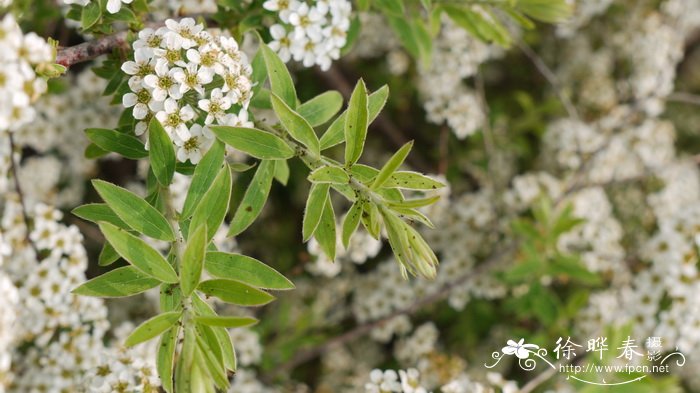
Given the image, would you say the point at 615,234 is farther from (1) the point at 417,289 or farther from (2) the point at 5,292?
(2) the point at 5,292

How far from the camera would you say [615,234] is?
3842mm

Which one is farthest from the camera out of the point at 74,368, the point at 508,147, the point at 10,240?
the point at 508,147

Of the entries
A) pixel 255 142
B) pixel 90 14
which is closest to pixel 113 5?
pixel 90 14

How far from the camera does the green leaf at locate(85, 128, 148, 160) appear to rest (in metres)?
1.91

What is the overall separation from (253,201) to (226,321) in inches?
15.6

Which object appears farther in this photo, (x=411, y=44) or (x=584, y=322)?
(x=584, y=322)

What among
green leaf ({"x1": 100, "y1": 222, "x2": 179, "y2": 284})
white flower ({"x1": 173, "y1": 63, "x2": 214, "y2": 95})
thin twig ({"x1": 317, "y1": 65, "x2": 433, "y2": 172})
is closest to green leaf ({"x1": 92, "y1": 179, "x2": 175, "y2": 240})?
green leaf ({"x1": 100, "y1": 222, "x2": 179, "y2": 284})

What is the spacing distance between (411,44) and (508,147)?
1.55 m

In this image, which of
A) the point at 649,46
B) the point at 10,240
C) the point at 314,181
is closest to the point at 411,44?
the point at 314,181

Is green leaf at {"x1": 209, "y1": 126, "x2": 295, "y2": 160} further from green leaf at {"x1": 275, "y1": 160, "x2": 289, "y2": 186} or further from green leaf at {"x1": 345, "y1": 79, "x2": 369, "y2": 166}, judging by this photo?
green leaf at {"x1": 275, "y1": 160, "x2": 289, "y2": 186}

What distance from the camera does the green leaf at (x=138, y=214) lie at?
1.77 metres

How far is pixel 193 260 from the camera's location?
1612 millimetres

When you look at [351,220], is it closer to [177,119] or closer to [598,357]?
[177,119]

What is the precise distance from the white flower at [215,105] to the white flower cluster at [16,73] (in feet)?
1.37
